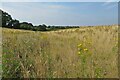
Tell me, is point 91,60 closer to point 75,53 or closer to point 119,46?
point 75,53

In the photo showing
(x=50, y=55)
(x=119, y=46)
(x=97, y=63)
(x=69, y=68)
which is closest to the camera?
(x=69, y=68)

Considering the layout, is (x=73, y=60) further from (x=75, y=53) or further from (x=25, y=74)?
(x=25, y=74)

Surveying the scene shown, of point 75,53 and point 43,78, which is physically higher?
point 75,53

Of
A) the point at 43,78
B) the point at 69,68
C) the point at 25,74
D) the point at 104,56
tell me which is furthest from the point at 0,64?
the point at 104,56

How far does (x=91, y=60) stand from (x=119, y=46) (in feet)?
4.00

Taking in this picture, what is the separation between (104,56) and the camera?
4.35 m

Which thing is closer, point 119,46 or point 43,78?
point 43,78

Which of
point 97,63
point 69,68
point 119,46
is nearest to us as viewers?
point 69,68

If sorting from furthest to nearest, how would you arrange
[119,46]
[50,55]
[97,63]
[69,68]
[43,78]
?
[119,46]
[50,55]
[97,63]
[69,68]
[43,78]

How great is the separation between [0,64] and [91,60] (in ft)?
5.82

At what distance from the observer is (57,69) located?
12.0 feet

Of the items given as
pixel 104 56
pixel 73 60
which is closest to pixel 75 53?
pixel 73 60

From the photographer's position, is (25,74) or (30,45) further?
(30,45)

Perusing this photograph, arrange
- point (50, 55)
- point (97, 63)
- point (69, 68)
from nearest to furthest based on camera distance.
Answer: point (69, 68), point (97, 63), point (50, 55)
